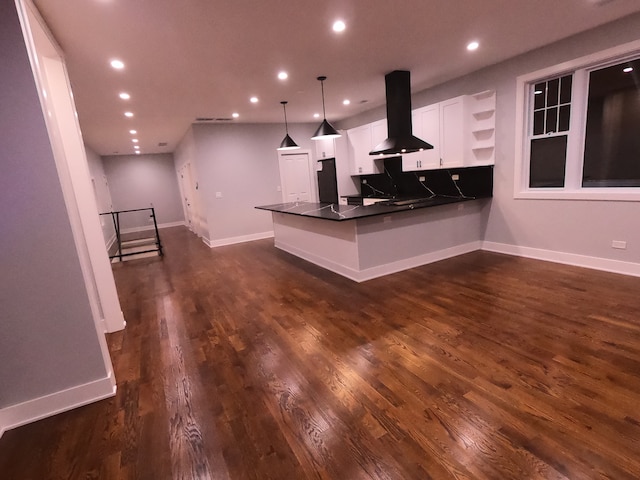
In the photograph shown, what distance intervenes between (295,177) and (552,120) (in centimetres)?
526

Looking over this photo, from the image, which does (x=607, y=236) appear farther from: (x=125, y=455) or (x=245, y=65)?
(x=125, y=455)

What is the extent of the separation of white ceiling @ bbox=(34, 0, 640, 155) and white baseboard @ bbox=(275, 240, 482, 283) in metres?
2.59

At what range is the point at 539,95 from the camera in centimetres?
422

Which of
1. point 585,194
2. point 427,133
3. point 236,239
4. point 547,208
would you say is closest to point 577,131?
point 585,194

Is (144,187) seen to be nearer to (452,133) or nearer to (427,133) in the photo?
(427,133)

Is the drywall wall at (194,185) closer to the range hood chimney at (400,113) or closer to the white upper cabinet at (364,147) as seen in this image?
the white upper cabinet at (364,147)

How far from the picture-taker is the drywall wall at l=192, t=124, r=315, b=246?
22.6 ft

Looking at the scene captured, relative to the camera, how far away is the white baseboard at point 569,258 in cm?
363

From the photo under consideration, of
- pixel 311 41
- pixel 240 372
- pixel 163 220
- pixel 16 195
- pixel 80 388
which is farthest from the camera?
pixel 163 220

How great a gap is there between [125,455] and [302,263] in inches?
143

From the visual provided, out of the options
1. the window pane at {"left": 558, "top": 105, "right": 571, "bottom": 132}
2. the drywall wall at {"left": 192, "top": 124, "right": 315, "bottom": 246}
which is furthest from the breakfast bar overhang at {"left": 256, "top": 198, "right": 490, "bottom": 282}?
the drywall wall at {"left": 192, "top": 124, "right": 315, "bottom": 246}

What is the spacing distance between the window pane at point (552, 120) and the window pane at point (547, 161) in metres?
0.11

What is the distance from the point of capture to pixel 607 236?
3732 mm

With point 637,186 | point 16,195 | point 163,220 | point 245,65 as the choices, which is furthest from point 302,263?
point 163,220
